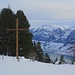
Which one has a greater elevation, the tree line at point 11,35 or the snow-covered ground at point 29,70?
the tree line at point 11,35

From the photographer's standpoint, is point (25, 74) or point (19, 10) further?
point (19, 10)

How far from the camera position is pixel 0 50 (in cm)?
4456

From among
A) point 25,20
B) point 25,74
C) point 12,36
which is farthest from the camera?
point 25,20

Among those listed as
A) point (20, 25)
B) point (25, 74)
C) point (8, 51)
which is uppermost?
point (20, 25)

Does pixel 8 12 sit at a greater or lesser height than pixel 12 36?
greater

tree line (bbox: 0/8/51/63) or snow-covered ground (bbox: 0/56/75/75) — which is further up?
tree line (bbox: 0/8/51/63)

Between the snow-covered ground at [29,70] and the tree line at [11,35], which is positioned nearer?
the snow-covered ground at [29,70]

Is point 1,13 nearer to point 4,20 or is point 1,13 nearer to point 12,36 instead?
point 4,20

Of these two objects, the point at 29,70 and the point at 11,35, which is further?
the point at 11,35

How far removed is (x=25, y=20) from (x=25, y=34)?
2.51 meters

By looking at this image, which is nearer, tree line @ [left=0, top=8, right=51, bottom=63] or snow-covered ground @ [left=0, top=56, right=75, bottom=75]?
snow-covered ground @ [left=0, top=56, right=75, bottom=75]

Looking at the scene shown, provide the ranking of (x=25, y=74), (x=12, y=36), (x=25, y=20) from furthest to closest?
(x=25, y=20), (x=12, y=36), (x=25, y=74)

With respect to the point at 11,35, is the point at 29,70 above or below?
below

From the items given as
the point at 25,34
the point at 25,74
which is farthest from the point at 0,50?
the point at 25,74
